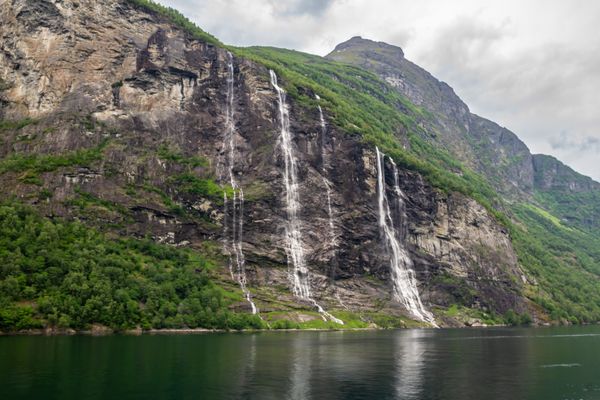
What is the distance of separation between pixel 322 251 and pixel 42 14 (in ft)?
319

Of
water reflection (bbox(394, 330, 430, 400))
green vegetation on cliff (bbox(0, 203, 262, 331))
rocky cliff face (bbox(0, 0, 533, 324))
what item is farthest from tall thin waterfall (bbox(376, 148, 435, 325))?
water reflection (bbox(394, 330, 430, 400))

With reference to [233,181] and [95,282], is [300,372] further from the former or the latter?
[233,181]

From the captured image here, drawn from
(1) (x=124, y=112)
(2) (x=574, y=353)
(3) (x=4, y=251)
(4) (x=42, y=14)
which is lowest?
(2) (x=574, y=353)

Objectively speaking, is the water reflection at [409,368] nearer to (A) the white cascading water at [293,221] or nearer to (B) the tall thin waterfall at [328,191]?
(A) the white cascading water at [293,221]

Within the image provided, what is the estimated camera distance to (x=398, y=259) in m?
144

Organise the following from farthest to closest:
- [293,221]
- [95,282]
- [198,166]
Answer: [198,166] → [293,221] → [95,282]

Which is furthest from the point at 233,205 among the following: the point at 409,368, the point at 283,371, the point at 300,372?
the point at 300,372

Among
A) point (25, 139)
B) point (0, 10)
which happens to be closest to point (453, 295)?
point (25, 139)

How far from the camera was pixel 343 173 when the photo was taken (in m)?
149

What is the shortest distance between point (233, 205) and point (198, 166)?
15.8 meters

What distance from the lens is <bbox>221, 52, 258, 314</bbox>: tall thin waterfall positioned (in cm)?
12294

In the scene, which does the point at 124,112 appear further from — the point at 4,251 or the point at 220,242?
the point at 4,251

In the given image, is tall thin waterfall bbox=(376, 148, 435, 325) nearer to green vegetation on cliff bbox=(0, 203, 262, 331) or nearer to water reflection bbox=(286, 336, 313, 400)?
green vegetation on cliff bbox=(0, 203, 262, 331)

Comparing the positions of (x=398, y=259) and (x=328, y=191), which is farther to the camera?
(x=328, y=191)
